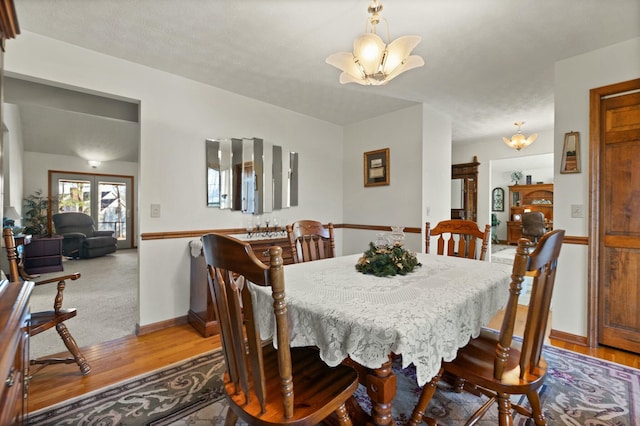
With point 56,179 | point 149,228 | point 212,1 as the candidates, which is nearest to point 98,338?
point 149,228

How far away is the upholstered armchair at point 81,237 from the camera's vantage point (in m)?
6.29

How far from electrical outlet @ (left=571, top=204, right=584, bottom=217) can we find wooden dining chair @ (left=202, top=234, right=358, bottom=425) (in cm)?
247

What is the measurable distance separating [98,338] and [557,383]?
3448 mm

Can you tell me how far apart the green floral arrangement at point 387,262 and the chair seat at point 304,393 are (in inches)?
20.8

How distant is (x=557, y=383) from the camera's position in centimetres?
184

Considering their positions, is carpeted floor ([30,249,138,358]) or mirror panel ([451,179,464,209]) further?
mirror panel ([451,179,464,209])

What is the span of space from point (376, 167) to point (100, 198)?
292 inches

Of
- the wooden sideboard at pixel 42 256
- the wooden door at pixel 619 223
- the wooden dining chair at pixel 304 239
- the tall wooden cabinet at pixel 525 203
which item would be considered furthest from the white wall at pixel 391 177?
the tall wooden cabinet at pixel 525 203

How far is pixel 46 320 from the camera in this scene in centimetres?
185

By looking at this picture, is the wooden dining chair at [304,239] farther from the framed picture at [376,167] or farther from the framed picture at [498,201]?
the framed picture at [498,201]

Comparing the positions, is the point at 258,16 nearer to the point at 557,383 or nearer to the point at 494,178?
the point at 557,383

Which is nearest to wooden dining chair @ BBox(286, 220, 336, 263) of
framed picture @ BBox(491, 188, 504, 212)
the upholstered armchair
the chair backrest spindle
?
the chair backrest spindle

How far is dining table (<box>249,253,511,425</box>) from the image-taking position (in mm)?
931

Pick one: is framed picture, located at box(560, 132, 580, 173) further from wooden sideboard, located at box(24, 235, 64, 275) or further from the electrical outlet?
wooden sideboard, located at box(24, 235, 64, 275)
